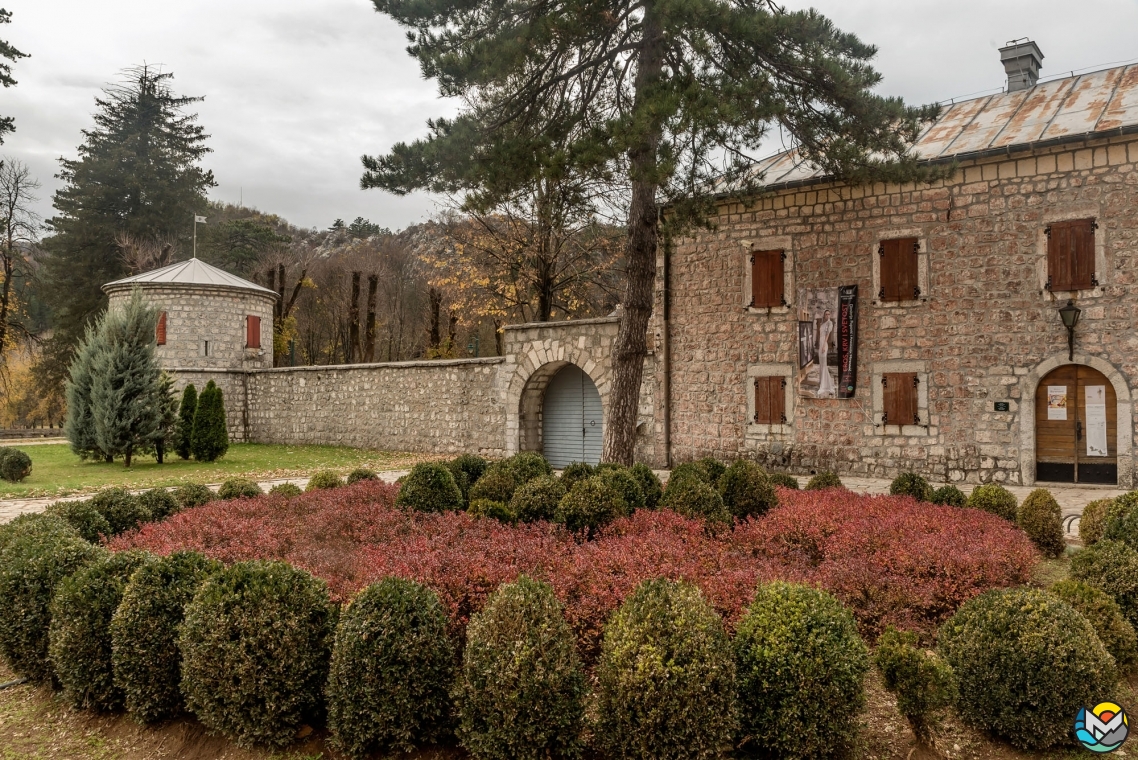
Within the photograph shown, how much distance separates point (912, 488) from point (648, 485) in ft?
9.66

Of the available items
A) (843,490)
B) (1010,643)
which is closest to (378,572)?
(1010,643)

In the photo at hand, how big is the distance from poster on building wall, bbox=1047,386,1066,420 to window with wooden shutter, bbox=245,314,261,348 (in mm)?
21413

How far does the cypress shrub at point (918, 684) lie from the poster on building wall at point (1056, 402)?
986cm

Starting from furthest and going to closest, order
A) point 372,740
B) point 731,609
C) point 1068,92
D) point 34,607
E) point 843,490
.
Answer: point 1068,92
point 843,490
point 34,607
point 731,609
point 372,740

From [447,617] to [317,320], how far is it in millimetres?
40590

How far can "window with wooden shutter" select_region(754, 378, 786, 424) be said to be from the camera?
13.8 metres

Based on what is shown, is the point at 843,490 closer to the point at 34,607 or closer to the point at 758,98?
the point at 758,98

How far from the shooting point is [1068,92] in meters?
13.0

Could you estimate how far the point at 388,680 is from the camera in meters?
3.39

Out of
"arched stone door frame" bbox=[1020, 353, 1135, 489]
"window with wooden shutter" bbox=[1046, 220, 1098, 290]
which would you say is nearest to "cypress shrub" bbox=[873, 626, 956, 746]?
"arched stone door frame" bbox=[1020, 353, 1135, 489]

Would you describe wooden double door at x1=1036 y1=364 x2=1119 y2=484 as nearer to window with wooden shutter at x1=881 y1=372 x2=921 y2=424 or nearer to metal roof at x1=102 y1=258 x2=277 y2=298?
window with wooden shutter at x1=881 y1=372 x2=921 y2=424

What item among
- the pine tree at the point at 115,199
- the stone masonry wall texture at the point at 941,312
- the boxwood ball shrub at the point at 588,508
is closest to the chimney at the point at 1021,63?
the stone masonry wall texture at the point at 941,312

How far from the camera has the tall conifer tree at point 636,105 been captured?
916 cm

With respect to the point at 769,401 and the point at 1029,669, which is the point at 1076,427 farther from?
the point at 1029,669
